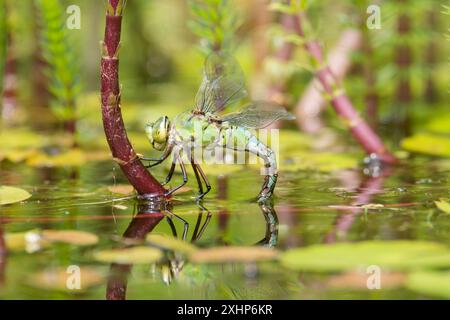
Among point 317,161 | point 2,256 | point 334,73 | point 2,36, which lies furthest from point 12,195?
point 334,73

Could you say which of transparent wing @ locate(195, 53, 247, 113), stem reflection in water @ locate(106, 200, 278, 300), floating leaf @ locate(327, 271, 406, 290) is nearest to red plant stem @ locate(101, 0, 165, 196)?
stem reflection in water @ locate(106, 200, 278, 300)

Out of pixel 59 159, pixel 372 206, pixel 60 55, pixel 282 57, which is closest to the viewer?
pixel 372 206

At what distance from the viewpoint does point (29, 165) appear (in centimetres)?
330

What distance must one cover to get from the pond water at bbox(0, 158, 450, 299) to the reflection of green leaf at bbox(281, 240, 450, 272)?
0.04 meters

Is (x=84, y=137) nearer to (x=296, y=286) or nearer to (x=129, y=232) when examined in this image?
(x=129, y=232)

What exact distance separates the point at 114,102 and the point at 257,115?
1.91 ft

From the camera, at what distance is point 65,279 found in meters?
1.68

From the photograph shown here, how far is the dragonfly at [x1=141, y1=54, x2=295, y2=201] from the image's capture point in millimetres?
2389

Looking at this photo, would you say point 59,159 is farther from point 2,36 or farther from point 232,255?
point 232,255

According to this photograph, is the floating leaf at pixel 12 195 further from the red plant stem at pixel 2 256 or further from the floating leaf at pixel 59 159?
the floating leaf at pixel 59 159

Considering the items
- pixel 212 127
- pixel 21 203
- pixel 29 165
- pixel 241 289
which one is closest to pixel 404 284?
pixel 241 289

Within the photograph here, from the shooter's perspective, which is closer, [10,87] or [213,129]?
[213,129]

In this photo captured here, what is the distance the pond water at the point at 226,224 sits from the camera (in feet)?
5.32
